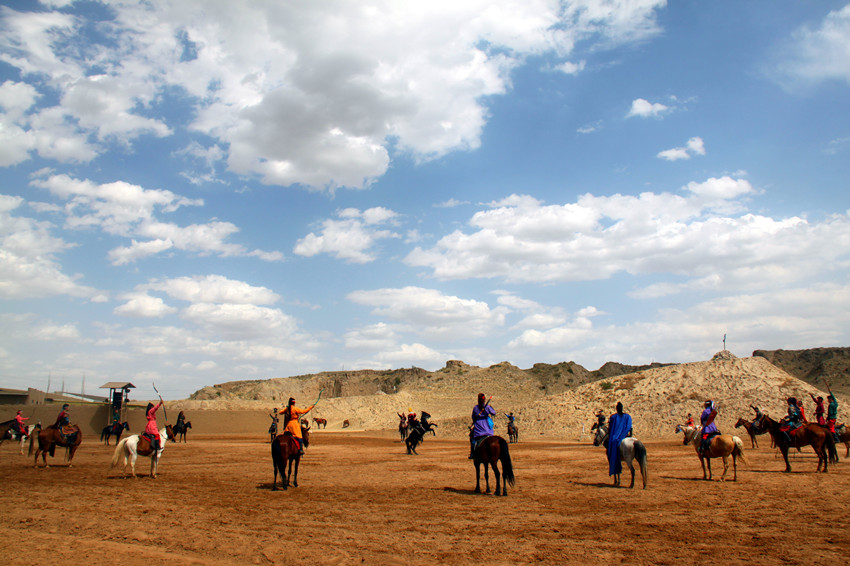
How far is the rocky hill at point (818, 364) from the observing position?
235 feet

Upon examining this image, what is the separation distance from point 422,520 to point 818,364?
94335mm

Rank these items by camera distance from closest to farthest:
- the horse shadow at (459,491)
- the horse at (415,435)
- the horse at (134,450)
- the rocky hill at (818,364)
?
the horse shadow at (459,491) < the horse at (134,450) < the horse at (415,435) < the rocky hill at (818,364)

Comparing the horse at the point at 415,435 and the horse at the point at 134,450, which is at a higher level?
the horse at the point at 134,450

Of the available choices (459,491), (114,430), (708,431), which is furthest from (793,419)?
(114,430)

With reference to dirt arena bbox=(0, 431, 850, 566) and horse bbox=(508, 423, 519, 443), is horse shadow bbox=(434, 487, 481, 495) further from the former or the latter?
horse bbox=(508, 423, 519, 443)

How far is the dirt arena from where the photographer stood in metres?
7.38

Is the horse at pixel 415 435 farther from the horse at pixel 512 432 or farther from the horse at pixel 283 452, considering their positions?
the horse at pixel 283 452

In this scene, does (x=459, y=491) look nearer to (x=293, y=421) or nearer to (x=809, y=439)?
(x=293, y=421)

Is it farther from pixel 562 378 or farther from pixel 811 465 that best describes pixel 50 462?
Result: pixel 562 378

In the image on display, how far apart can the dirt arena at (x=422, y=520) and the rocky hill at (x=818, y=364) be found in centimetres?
7159

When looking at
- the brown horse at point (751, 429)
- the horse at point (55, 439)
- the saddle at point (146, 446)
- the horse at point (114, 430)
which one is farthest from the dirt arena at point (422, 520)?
the horse at point (114, 430)

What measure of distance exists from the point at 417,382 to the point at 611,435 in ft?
257

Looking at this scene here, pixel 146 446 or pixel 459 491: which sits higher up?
pixel 146 446

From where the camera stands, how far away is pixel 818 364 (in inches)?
3150
